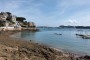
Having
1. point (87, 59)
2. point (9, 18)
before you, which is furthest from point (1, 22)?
point (87, 59)

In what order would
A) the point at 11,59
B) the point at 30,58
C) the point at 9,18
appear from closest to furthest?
the point at 11,59
the point at 30,58
the point at 9,18

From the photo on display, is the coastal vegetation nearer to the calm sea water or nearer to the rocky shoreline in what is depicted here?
the calm sea water

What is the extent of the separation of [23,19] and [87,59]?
4836 inches

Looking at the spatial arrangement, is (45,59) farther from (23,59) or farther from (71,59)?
(71,59)

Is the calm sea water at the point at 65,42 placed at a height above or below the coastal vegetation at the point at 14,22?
below

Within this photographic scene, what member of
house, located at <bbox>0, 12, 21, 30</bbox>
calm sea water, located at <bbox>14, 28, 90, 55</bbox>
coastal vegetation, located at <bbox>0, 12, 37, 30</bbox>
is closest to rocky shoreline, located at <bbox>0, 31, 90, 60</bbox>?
calm sea water, located at <bbox>14, 28, 90, 55</bbox>

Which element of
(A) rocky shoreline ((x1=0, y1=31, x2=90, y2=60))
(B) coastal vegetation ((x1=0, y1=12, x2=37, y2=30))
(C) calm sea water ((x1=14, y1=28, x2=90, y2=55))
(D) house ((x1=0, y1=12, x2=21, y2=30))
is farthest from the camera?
(B) coastal vegetation ((x1=0, y1=12, x2=37, y2=30))

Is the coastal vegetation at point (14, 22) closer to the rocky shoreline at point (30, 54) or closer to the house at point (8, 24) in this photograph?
the house at point (8, 24)

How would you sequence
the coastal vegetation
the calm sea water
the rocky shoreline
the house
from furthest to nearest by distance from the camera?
the coastal vegetation, the house, the calm sea water, the rocky shoreline

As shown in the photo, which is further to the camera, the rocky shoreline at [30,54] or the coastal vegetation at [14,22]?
the coastal vegetation at [14,22]

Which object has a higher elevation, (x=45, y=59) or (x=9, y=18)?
(x=9, y=18)

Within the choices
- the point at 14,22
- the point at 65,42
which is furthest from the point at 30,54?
the point at 14,22

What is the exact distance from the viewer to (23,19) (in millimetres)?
137750

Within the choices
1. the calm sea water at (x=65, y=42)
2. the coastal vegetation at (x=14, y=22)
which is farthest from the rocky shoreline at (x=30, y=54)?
the coastal vegetation at (x=14, y=22)
